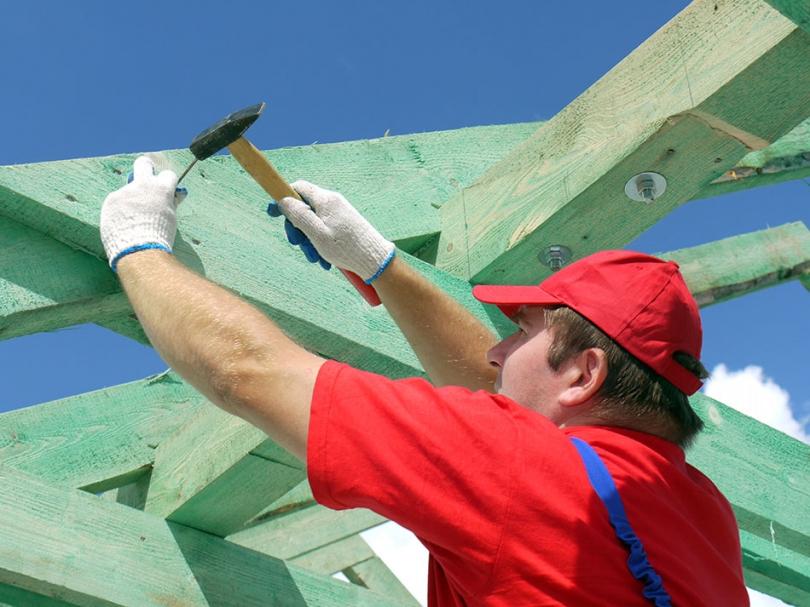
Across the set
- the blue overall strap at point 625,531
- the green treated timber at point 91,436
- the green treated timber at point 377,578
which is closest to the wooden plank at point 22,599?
the green treated timber at point 91,436

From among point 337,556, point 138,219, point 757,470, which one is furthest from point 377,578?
point 138,219

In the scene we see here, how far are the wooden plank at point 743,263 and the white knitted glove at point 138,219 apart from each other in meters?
2.49

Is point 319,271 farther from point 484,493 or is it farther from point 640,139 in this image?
point 484,493

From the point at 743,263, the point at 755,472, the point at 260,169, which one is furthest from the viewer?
the point at 743,263

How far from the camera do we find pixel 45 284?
1.77 meters

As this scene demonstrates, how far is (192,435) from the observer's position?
2.46 m

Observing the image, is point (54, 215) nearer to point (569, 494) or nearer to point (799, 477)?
point (569, 494)

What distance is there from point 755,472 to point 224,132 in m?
1.74

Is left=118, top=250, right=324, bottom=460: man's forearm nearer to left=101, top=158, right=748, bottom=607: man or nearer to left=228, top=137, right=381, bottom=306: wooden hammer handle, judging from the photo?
left=101, top=158, right=748, bottom=607: man

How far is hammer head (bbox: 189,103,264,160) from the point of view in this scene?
1.75m

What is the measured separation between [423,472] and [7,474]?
1225 millimetres

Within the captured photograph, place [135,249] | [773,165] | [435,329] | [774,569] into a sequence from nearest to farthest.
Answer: [135,249] < [435,329] < [773,165] < [774,569]

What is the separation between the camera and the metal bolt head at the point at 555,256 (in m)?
2.29

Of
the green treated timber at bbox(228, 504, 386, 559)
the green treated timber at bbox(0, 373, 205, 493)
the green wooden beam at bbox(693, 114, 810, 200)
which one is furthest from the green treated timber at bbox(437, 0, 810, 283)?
the green treated timber at bbox(228, 504, 386, 559)
